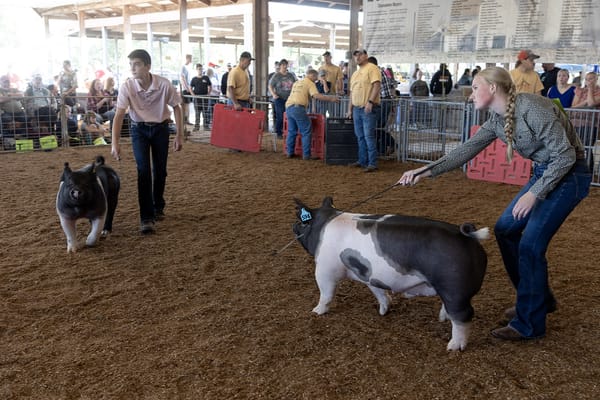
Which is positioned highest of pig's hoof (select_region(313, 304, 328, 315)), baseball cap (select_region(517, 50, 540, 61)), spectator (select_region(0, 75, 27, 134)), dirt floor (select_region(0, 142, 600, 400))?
baseball cap (select_region(517, 50, 540, 61))

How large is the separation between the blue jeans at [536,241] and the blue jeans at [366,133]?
18.2ft

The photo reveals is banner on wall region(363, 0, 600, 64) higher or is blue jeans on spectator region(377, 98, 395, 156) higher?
banner on wall region(363, 0, 600, 64)

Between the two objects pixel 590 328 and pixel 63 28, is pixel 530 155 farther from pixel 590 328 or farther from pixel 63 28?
pixel 63 28

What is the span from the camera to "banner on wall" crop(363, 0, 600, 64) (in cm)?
857

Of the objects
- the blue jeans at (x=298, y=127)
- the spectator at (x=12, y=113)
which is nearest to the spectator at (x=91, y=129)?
the spectator at (x=12, y=113)

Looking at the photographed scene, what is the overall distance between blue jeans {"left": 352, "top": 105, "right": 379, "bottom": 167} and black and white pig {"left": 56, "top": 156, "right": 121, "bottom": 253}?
15.0 ft

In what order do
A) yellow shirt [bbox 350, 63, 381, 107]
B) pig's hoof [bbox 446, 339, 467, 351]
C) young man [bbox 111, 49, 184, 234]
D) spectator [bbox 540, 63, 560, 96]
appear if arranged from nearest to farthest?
1. pig's hoof [bbox 446, 339, 467, 351]
2. young man [bbox 111, 49, 184, 234]
3. yellow shirt [bbox 350, 63, 381, 107]
4. spectator [bbox 540, 63, 560, 96]

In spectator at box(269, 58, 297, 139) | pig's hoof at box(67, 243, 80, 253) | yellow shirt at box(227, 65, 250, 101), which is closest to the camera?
pig's hoof at box(67, 243, 80, 253)

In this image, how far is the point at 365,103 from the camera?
8.48 metres

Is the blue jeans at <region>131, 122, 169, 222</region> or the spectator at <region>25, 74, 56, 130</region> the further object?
the spectator at <region>25, 74, 56, 130</region>

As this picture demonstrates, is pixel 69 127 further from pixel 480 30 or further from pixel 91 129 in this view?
pixel 480 30

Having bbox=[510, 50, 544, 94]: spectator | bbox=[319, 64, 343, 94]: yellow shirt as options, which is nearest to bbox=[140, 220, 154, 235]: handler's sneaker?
bbox=[510, 50, 544, 94]: spectator

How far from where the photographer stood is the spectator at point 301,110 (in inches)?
378

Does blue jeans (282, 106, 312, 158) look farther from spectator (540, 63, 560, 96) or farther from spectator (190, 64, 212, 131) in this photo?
spectator (540, 63, 560, 96)
